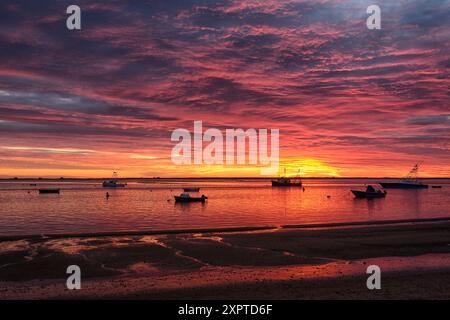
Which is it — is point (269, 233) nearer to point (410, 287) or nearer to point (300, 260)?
point (300, 260)

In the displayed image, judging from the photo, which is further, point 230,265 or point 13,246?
point 13,246

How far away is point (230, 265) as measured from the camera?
24766mm

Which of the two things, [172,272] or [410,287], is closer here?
[410,287]

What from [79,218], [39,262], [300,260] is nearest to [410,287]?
[300,260]

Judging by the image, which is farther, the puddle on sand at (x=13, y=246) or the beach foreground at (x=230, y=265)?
the puddle on sand at (x=13, y=246)

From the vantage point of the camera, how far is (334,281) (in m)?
20.3

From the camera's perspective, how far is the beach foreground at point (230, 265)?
1844 centimetres

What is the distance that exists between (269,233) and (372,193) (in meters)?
77.6

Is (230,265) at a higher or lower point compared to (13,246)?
lower

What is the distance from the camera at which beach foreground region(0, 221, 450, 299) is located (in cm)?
1844

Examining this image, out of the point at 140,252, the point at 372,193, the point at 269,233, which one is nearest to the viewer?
the point at 140,252

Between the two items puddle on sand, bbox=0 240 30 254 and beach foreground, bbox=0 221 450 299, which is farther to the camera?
puddle on sand, bbox=0 240 30 254
